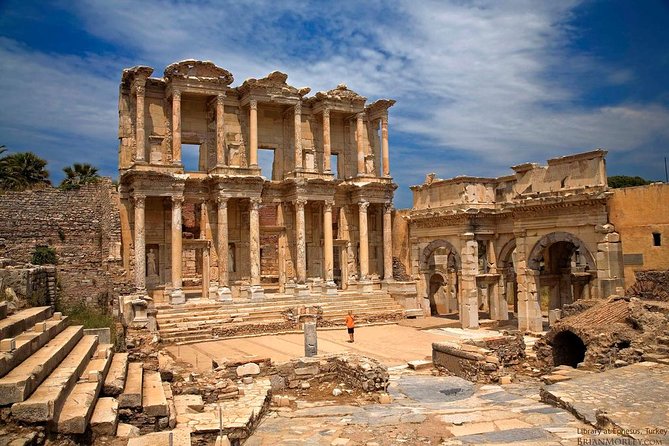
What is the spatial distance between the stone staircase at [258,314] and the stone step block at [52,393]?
1129 cm

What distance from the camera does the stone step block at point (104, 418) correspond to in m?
7.74

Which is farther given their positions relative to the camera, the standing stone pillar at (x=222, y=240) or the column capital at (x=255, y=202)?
the column capital at (x=255, y=202)

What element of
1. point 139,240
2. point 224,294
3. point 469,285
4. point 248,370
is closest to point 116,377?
point 248,370

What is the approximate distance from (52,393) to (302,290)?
1966 cm

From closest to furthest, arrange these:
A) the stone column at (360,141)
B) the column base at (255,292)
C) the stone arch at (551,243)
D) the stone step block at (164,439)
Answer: the stone step block at (164,439) → the stone arch at (551,243) → the column base at (255,292) → the stone column at (360,141)

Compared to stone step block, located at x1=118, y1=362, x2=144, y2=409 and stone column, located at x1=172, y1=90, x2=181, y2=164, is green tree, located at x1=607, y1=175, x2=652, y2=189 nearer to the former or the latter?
stone column, located at x1=172, y1=90, x2=181, y2=164

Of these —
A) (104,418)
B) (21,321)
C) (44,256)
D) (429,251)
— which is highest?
(44,256)

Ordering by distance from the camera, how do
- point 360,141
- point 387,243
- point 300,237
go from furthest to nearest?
1. point 360,141
2. point 387,243
3. point 300,237

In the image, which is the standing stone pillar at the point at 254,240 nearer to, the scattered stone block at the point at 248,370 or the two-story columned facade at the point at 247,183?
the two-story columned facade at the point at 247,183

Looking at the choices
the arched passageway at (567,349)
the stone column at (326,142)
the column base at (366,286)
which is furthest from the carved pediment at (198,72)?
the arched passageway at (567,349)

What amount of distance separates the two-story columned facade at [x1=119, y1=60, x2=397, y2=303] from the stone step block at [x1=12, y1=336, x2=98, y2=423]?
48.1 feet

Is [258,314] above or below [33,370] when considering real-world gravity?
below

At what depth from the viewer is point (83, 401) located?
7.87 m

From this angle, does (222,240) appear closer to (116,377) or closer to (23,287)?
(23,287)
